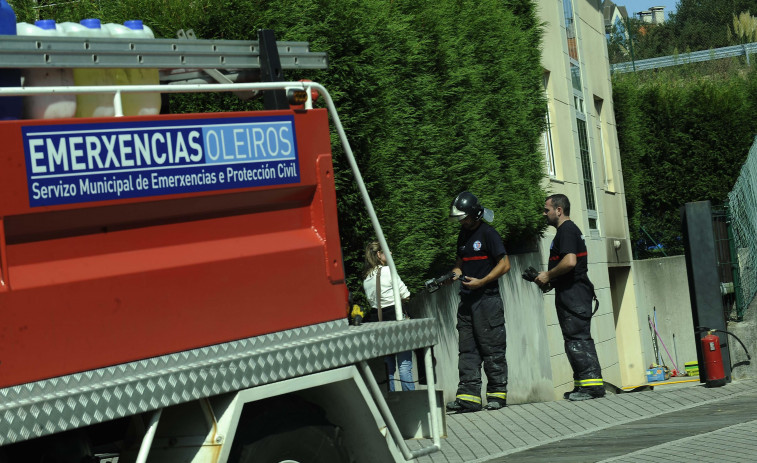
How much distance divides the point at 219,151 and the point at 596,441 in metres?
5.18

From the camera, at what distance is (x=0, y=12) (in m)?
4.21

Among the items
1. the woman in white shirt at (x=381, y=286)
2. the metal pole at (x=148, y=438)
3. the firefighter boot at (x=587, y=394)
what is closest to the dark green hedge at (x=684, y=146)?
the firefighter boot at (x=587, y=394)

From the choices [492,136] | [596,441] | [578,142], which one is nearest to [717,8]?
[578,142]

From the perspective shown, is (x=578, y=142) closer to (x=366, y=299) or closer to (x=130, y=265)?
(x=366, y=299)

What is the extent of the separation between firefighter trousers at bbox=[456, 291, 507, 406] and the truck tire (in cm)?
591

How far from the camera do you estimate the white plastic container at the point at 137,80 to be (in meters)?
4.59

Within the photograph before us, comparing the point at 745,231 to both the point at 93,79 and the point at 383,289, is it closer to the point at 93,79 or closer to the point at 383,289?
the point at 383,289

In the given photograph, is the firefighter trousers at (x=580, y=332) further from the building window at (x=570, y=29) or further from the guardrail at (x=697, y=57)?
the guardrail at (x=697, y=57)

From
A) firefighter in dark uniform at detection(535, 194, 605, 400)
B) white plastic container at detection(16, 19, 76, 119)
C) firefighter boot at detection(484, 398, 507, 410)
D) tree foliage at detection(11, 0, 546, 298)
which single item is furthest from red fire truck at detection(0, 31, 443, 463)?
firefighter in dark uniform at detection(535, 194, 605, 400)

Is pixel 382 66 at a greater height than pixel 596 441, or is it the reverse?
pixel 382 66

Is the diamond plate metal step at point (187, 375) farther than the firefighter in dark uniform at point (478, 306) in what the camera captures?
No

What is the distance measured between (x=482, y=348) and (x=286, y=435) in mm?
6370

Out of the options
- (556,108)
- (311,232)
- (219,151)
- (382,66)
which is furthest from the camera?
(556,108)

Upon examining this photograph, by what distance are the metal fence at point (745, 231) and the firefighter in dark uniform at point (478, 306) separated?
4.22 meters
